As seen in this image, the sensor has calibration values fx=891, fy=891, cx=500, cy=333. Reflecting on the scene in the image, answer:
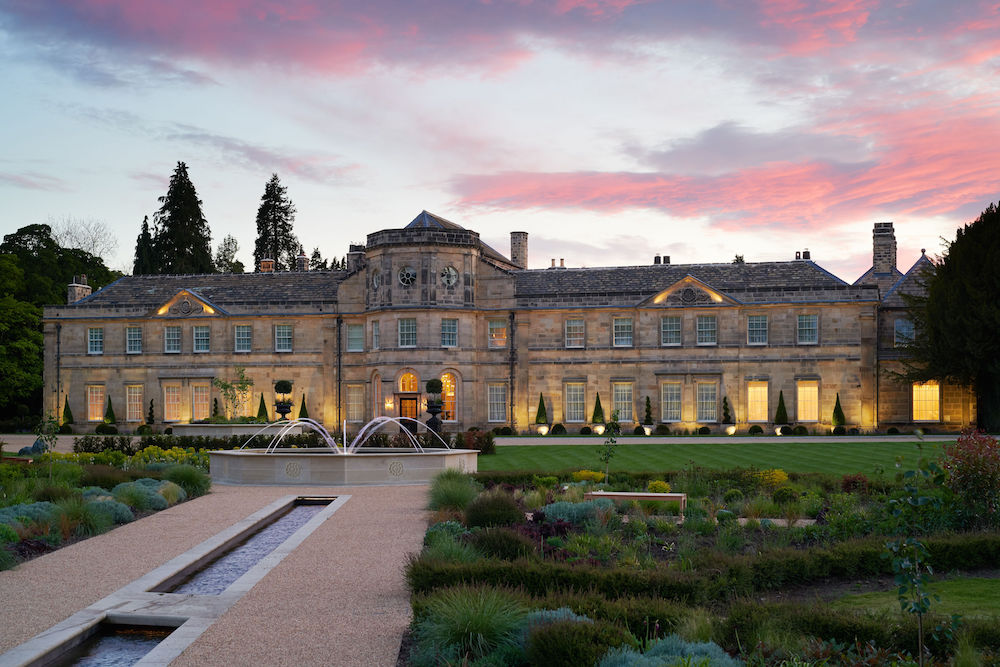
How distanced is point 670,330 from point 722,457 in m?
16.9

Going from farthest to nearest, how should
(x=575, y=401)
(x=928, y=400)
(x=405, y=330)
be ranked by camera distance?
(x=575, y=401), (x=405, y=330), (x=928, y=400)

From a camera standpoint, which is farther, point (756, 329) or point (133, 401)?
point (133, 401)

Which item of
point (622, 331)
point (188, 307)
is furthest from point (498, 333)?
point (188, 307)

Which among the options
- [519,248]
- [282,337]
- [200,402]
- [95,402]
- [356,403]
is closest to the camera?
[356,403]

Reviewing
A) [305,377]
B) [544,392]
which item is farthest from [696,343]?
[305,377]

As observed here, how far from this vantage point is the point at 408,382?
44531mm

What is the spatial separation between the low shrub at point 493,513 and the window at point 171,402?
1500 inches

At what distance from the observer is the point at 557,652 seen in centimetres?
738

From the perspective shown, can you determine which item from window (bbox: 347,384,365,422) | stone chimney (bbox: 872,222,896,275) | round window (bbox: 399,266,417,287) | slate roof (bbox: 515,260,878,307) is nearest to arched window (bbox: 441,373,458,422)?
round window (bbox: 399,266,417,287)

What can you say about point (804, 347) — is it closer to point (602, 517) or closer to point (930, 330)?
Answer: point (930, 330)

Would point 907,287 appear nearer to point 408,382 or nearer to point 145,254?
point 408,382

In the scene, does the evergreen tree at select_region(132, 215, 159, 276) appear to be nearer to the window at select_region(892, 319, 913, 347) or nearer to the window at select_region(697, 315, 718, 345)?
the window at select_region(697, 315, 718, 345)

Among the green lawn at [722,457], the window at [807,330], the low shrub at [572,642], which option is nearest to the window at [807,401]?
the window at [807,330]

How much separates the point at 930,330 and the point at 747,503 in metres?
28.9
